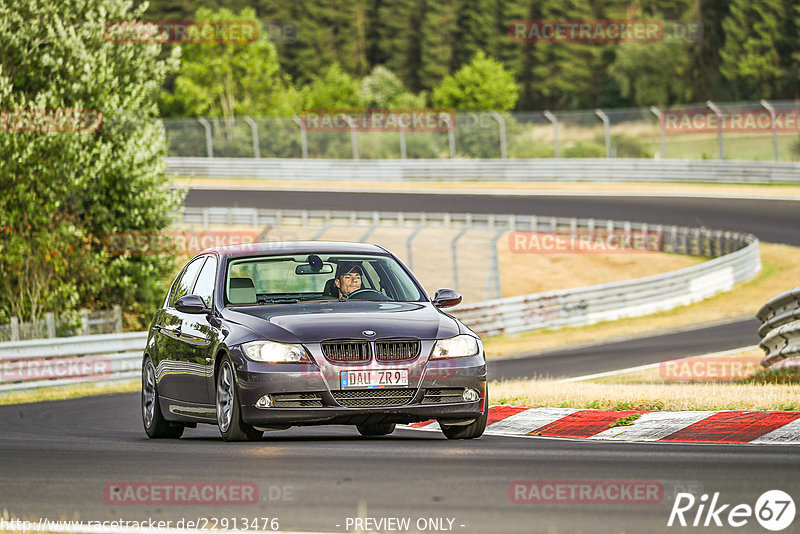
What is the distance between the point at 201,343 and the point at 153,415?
145 cm

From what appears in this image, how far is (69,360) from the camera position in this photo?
68.4 feet

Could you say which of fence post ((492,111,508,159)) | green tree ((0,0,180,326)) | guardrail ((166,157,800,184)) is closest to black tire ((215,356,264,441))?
green tree ((0,0,180,326))

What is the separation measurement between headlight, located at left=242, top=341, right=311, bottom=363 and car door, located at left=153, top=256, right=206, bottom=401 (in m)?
1.39

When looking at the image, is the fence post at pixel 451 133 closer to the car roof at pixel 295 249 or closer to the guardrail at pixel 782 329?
the guardrail at pixel 782 329

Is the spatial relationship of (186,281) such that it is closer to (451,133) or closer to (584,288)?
(584,288)

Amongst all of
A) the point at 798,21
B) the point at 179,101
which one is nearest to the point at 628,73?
the point at 798,21

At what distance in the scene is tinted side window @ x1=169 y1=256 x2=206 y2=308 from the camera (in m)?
10.9

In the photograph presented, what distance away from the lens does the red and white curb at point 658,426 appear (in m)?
9.12

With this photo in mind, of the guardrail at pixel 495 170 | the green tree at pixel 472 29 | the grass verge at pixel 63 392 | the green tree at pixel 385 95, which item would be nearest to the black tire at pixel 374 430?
the grass verge at pixel 63 392

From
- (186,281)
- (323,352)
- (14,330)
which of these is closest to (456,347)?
(323,352)

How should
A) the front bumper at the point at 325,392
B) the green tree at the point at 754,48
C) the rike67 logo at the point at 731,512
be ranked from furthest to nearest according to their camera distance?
1. the green tree at the point at 754,48
2. the front bumper at the point at 325,392
3. the rike67 logo at the point at 731,512

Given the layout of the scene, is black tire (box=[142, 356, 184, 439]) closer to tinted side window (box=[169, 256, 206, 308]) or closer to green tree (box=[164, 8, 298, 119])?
tinted side window (box=[169, 256, 206, 308])

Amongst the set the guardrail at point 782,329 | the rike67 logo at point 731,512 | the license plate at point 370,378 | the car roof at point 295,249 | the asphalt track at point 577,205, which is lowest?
the asphalt track at point 577,205

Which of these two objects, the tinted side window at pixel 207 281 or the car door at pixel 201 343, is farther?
the tinted side window at pixel 207 281
